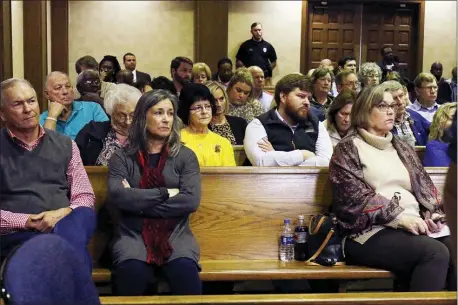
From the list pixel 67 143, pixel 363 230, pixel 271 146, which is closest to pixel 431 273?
pixel 363 230

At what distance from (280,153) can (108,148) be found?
2.94 ft

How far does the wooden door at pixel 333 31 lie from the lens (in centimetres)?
1078

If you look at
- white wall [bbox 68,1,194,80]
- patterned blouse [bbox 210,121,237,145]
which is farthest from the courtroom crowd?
white wall [bbox 68,1,194,80]

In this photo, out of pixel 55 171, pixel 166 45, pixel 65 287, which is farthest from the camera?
pixel 166 45

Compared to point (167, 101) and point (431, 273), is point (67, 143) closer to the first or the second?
point (167, 101)

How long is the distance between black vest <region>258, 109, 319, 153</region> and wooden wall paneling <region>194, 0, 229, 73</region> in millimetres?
5918

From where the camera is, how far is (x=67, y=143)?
3.18m

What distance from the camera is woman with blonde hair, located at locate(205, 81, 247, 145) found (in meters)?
4.56

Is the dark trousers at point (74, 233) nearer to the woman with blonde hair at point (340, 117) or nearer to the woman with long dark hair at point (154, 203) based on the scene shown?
the woman with long dark hair at point (154, 203)

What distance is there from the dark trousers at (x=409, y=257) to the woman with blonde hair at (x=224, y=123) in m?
1.41

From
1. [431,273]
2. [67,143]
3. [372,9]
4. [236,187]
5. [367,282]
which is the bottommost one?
[367,282]

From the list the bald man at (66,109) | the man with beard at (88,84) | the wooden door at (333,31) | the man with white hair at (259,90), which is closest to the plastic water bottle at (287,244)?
the bald man at (66,109)

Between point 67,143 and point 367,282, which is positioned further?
point 367,282

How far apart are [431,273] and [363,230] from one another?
0.35 meters
